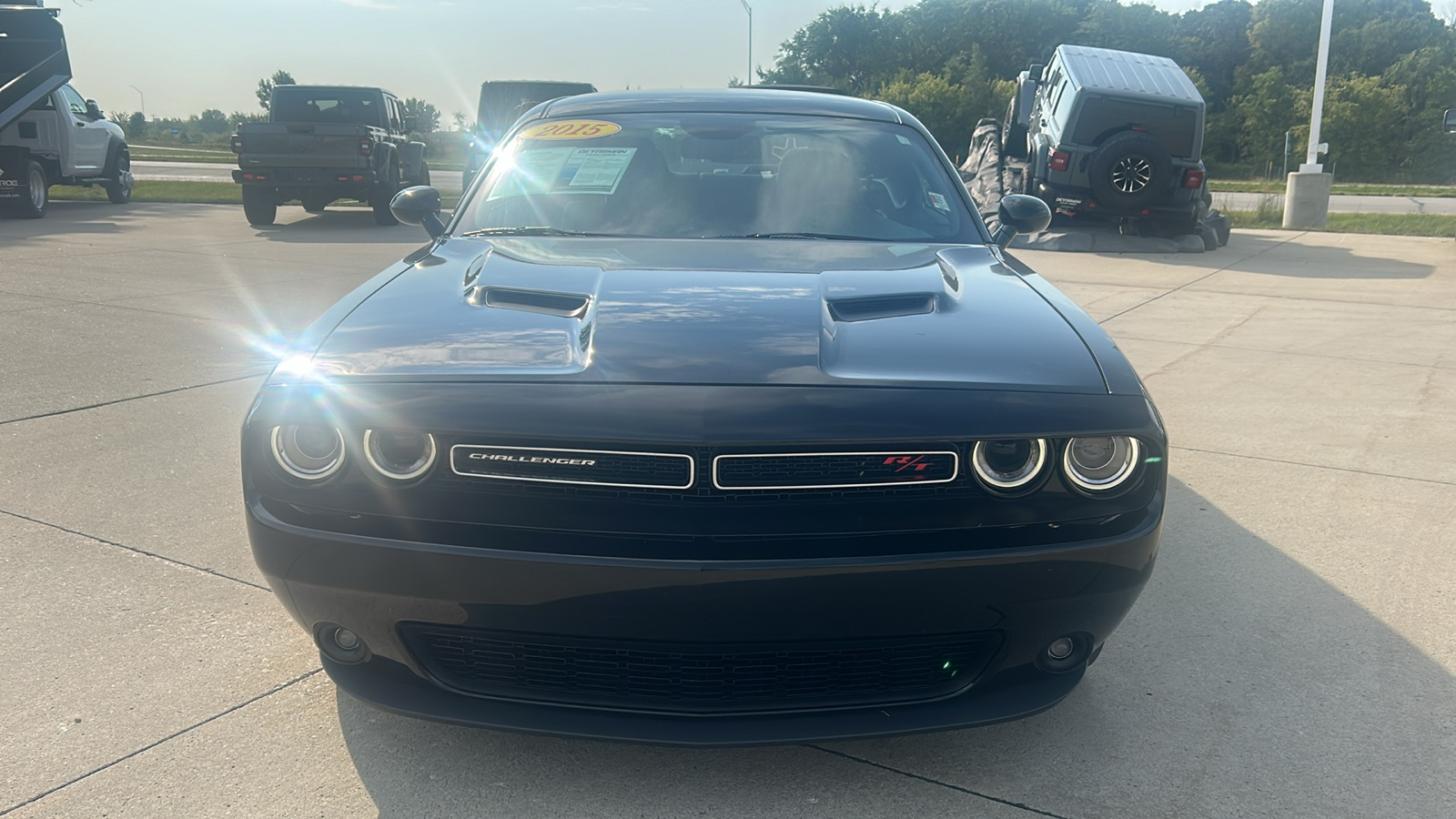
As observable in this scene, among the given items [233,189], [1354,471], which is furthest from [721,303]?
[233,189]

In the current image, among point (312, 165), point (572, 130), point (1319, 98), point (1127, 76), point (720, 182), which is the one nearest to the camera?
point (720, 182)

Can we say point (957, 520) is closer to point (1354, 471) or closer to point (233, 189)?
point (1354, 471)

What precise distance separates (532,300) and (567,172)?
1153 millimetres

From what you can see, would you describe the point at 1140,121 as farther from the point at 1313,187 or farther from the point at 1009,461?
the point at 1009,461

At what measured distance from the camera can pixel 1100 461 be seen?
2.12 meters

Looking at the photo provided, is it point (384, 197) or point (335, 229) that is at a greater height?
point (384, 197)

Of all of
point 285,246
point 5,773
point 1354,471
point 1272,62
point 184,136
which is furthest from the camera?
point 184,136

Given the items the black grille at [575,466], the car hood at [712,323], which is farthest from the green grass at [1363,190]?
the black grille at [575,466]

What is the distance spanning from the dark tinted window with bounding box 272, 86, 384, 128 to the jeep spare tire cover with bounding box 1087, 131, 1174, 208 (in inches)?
427

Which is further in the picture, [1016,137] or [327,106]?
[327,106]

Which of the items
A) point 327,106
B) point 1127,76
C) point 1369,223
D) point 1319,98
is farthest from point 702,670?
point 1369,223

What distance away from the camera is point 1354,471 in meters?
4.56

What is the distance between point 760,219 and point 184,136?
3969 inches

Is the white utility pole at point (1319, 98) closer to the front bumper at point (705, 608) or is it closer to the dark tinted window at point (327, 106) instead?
the dark tinted window at point (327, 106)
